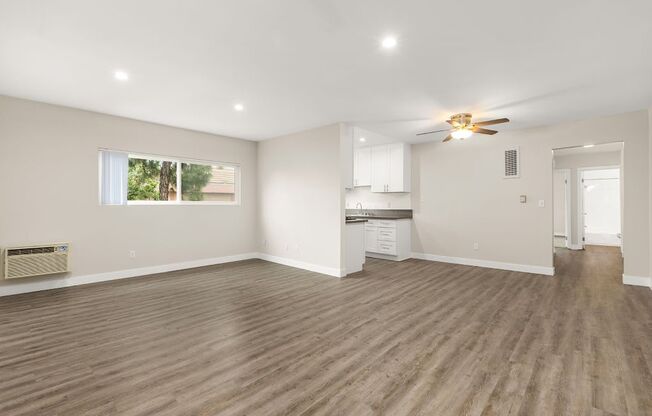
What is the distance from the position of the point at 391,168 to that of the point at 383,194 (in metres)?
0.77

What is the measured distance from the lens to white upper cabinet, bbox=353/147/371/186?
24.4 ft

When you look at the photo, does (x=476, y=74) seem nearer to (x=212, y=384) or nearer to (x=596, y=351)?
(x=596, y=351)

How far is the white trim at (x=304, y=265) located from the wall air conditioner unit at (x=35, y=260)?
329 centimetres

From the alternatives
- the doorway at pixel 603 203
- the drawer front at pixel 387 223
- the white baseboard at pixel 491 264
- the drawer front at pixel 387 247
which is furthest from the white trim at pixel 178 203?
the doorway at pixel 603 203

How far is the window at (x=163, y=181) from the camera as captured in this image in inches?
195

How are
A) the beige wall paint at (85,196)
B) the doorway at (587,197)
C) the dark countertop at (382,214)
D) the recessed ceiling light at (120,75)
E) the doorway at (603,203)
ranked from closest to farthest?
the recessed ceiling light at (120,75)
the beige wall paint at (85,196)
the dark countertop at (382,214)
the doorway at (587,197)
the doorway at (603,203)

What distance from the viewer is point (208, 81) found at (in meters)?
3.54

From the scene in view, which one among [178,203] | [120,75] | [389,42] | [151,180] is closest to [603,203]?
[389,42]

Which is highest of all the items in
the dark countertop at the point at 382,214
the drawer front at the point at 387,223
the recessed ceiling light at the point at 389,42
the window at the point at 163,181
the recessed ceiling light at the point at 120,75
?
the recessed ceiling light at the point at 120,75

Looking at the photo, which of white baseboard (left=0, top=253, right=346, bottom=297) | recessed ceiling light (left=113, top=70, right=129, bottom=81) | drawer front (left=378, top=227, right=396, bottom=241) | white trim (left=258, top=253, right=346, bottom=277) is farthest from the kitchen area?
recessed ceiling light (left=113, top=70, right=129, bottom=81)

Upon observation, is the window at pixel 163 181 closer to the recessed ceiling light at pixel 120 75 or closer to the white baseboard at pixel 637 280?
the recessed ceiling light at pixel 120 75

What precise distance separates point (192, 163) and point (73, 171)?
185cm

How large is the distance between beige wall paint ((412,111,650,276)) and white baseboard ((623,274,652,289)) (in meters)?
0.06

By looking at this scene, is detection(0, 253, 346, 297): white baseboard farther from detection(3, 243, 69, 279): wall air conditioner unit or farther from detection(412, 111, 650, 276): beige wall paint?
detection(412, 111, 650, 276): beige wall paint
